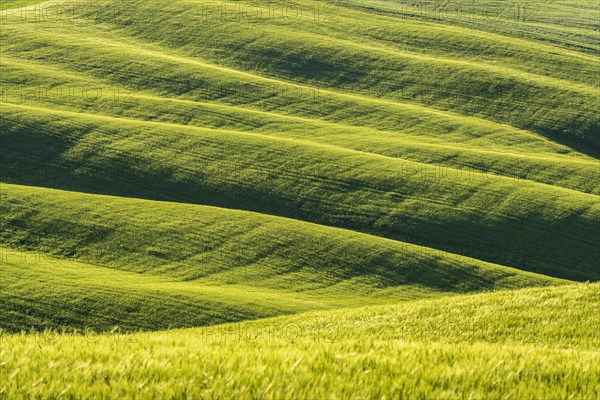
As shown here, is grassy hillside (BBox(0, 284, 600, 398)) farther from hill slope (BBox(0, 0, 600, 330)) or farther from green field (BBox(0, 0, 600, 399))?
hill slope (BBox(0, 0, 600, 330))

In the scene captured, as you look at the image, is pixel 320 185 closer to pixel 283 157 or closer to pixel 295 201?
pixel 295 201

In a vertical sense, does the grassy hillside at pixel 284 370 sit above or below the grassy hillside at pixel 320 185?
above

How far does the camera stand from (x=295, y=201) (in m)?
70.2

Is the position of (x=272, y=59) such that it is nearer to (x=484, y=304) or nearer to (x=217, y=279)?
(x=217, y=279)

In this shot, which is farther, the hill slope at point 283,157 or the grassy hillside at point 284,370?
the hill slope at point 283,157

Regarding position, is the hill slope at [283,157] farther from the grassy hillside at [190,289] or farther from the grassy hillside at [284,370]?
the grassy hillside at [284,370]

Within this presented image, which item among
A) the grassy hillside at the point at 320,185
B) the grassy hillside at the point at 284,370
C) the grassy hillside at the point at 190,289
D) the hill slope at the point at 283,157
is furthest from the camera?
the grassy hillside at the point at 320,185

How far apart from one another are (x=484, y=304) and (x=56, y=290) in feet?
114

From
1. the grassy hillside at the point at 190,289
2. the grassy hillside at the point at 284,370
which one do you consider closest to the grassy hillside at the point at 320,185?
the grassy hillside at the point at 190,289

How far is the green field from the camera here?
6.62 m

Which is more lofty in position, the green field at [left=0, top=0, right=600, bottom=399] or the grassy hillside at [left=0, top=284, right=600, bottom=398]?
the grassy hillside at [left=0, top=284, right=600, bottom=398]

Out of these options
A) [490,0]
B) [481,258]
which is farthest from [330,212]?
[490,0]

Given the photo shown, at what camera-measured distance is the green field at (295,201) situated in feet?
21.7

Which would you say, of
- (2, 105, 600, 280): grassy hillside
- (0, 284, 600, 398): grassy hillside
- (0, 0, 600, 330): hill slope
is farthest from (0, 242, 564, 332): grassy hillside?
(0, 284, 600, 398): grassy hillside
